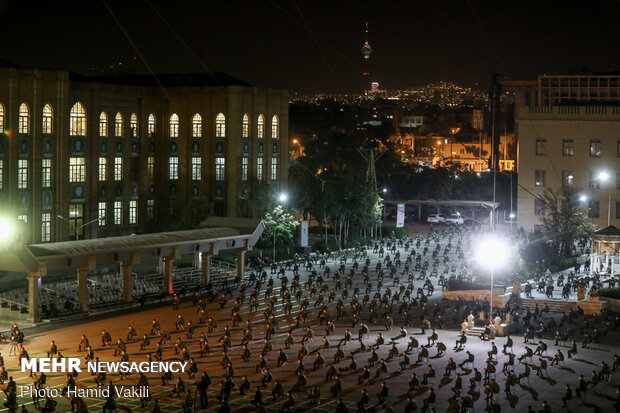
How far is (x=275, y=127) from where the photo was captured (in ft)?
291

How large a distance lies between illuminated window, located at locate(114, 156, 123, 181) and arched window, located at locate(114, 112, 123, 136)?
2223 millimetres

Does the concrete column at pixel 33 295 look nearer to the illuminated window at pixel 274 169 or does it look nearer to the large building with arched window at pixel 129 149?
the large building with arched window at pixel 129 149

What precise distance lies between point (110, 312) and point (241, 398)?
19.0m

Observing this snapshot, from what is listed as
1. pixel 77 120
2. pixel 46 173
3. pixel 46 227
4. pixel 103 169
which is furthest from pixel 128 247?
pixel 103 169

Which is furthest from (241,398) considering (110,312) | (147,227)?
(147,227)

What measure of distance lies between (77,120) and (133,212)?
35.8 feet

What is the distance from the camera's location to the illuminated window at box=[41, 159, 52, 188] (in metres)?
71.4

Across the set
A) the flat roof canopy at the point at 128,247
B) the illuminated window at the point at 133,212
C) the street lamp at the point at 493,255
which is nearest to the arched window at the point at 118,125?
the illuminated window at the point at 133,212

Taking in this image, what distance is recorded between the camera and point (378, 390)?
31875 mm

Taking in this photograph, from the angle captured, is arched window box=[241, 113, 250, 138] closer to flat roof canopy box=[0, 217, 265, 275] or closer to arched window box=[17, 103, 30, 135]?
arched window box=[17, 103, 30, 135]

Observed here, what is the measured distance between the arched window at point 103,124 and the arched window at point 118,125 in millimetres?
1253

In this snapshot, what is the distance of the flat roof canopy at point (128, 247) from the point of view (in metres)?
43.8

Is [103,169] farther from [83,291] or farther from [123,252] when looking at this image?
[83,291]

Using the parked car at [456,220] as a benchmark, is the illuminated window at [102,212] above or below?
above
